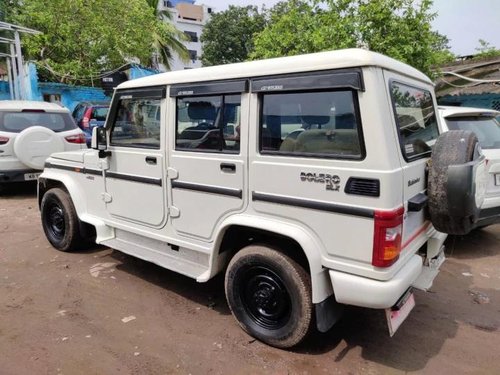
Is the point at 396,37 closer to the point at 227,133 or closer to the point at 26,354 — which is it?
the point at 227,133

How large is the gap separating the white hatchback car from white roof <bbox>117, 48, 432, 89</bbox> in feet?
15.4

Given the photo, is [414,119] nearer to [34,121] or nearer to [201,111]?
[201,111]

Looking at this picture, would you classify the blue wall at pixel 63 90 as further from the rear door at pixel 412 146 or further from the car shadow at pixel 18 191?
the rear door at pixel 412 146

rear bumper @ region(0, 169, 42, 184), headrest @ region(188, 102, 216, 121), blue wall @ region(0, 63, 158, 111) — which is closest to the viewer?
headrest @ region(188, 102, 216, 121)

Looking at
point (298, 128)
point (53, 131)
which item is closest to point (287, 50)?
point (53, 131)

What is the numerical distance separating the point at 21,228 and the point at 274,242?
474 cm

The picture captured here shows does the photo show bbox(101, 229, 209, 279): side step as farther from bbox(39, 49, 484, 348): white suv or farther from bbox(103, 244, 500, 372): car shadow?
bbox(103, 244, 500, 372): car shadow

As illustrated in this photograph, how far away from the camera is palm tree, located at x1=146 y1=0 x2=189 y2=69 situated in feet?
65.6

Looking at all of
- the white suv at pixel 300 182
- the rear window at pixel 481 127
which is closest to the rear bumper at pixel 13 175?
the white suv at pixel 300 182

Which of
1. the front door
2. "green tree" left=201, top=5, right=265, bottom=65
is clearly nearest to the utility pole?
the front door

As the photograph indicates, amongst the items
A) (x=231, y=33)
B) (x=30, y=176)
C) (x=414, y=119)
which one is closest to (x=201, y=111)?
(x=414, y=119)

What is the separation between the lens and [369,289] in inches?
98.8

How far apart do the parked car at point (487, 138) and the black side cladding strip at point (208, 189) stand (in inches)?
111

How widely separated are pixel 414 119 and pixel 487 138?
2.55m
